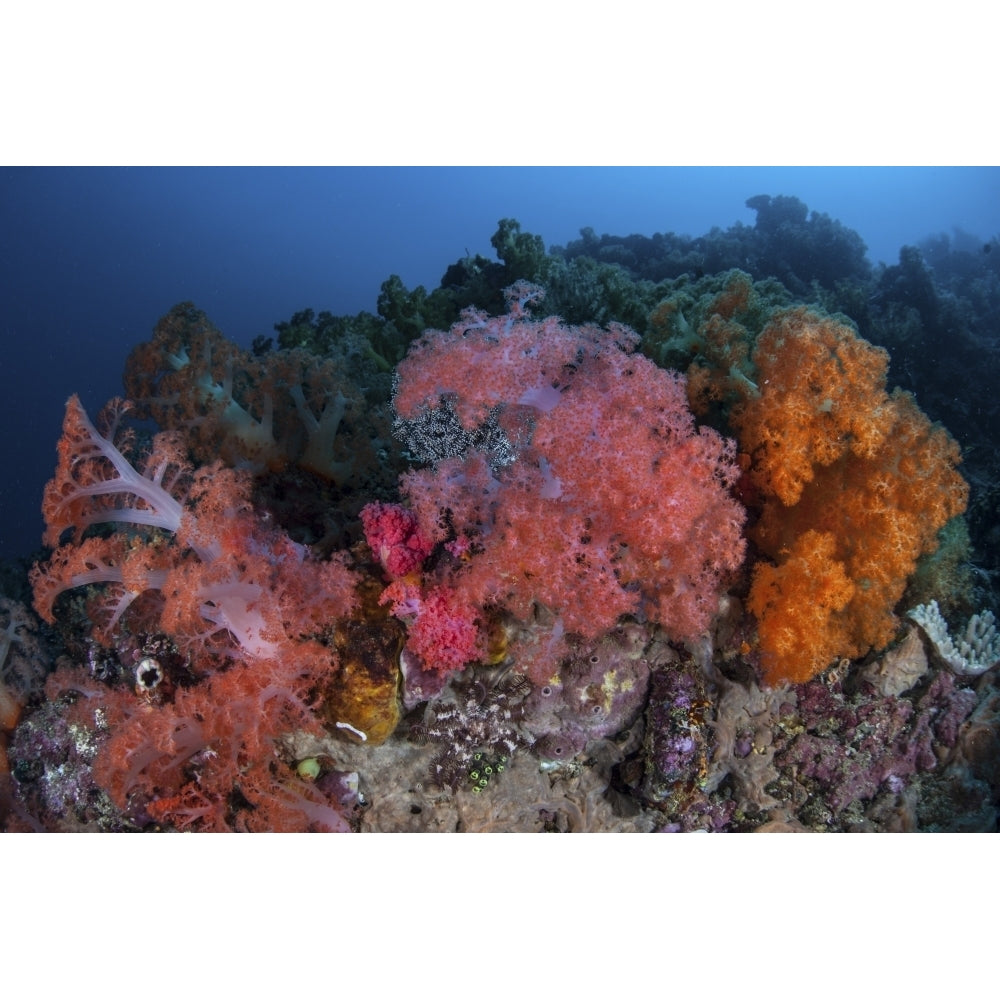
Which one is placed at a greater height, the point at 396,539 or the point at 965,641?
the point at 396,539

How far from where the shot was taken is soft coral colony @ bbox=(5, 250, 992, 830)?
3.47 meters

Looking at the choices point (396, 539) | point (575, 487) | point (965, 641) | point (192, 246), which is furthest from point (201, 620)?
point (192, 246)

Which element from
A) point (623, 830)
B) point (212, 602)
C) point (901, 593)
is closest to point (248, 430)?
point (212, 602)

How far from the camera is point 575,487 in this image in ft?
11.1

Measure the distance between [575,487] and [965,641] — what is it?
2.87 meters

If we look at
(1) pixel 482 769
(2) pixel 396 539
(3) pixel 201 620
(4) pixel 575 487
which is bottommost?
(1) pixel 482 769

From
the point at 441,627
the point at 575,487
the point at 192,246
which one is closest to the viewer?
the point at 575,487

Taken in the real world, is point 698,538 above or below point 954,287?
below

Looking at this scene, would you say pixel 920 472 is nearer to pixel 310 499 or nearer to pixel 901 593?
pixel 901 593

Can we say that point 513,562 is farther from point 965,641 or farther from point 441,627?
point 965,641

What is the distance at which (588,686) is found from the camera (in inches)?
146

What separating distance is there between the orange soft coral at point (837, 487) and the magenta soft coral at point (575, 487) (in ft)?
1.18

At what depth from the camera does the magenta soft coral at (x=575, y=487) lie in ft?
11.0

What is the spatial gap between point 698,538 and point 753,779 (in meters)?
1.68
